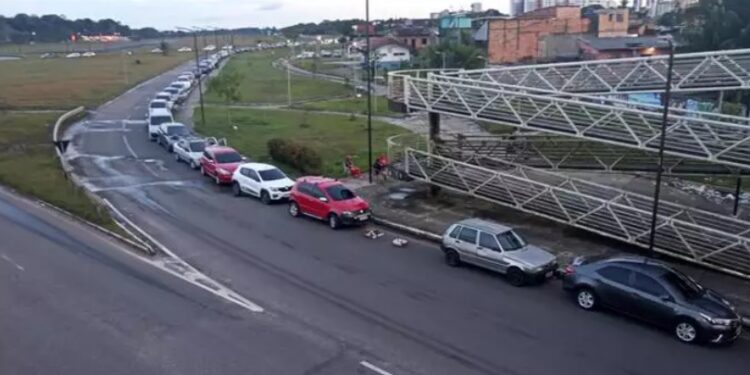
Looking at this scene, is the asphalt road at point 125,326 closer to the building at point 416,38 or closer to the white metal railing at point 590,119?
the white metal railing at point 590,119

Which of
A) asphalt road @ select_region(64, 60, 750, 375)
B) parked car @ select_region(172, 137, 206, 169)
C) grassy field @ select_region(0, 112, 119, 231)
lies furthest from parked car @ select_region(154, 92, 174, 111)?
asphalt road @ select_region(64, 60, 750, 375)

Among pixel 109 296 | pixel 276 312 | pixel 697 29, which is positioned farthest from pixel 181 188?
pixel 697 29

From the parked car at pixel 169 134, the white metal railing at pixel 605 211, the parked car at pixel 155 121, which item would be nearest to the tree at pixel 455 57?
the parked car at pixel 155 121

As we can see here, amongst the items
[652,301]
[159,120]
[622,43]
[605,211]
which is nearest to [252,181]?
[605,211]

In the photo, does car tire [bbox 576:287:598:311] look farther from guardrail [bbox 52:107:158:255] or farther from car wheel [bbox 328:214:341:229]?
guardrail [bbox 52:107:158:255]

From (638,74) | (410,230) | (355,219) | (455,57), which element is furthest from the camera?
(455,57)

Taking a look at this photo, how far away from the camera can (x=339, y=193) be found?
2353cm

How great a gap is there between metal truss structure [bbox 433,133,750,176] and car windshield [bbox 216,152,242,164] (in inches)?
393

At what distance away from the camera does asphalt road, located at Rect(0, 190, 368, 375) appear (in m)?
12.9

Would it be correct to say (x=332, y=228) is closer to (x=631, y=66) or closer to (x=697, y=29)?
(x=631, y=66)

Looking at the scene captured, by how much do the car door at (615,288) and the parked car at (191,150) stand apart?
74.4ft

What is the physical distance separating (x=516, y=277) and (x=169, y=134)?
2753cm

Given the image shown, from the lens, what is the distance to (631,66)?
78.1 ft

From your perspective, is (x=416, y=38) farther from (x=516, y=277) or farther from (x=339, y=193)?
(x=516, y=277)
